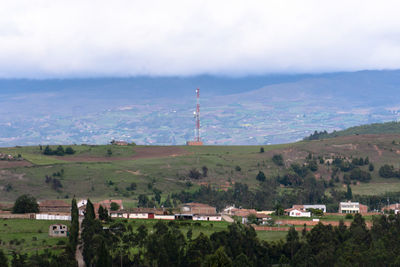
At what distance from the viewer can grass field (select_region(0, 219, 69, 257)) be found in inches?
4587

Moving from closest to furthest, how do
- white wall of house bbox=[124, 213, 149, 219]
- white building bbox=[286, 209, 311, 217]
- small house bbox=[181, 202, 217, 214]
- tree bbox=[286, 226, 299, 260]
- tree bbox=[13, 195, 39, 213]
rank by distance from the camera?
tree bbox=[286, 226, 299, 260], tree bbox=[13, 195, 39, 213], white wall of house bbox=[124, 213, 149, 219], small house bbox=[181, 202, 217, 214], white building bbox=[286, 209, 311, 217]

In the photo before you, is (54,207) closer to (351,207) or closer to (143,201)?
(143,201)

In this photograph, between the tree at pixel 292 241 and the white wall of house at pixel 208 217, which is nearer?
the tree at pixel 292 241

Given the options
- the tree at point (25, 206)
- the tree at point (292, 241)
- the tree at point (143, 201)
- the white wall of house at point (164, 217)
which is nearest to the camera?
the tree at point (292, 241)

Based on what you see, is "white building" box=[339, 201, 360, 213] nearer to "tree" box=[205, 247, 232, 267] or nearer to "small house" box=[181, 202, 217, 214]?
"small house" box=[181, 202, 217, 214]

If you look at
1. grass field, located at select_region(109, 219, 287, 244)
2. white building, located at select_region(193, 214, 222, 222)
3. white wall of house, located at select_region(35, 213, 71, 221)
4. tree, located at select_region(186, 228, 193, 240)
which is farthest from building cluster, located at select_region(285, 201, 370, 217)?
white wall of house, located at select_region(35, 213, 71, 221)

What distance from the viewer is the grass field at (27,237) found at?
11650 centimetres

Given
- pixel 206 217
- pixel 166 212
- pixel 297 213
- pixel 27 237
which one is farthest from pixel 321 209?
pixel 27 237

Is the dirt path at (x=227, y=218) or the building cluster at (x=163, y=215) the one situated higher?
the building cluster at (x=163, y=215)

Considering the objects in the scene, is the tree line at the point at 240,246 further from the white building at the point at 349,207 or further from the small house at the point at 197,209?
the white building at the point at 349,207

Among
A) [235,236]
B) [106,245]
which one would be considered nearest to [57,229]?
[106,245]

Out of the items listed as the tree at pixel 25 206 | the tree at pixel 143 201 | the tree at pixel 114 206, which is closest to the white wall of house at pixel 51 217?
the tree at pixel 25 206

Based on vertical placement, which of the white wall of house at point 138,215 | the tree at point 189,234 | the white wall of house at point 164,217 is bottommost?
the tree at point 189,234

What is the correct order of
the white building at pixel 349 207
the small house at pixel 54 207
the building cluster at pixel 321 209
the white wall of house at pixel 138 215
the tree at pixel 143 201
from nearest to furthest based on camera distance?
1. the white wall of house at pixel 138 215
2. the small house at pixel 54 207
3. the building cluster at pixel 321 209
4. the white building at pixel 349 207
5. the tree at pixel 143 201
